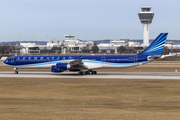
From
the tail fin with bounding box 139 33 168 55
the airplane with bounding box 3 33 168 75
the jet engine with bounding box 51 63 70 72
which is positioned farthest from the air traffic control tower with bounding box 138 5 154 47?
the jet engine with bounding box 51 63 70 72

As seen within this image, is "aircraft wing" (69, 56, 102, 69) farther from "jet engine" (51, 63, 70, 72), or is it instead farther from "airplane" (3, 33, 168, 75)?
"jet engine" (51, 63, 70, 72)

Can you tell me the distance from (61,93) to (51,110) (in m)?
7.49

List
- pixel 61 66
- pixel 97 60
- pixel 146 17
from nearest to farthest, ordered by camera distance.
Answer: pixel 61 66 < pixel 97 60 < pixel 146 17

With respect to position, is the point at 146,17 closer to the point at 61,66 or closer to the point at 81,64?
the point at 81,64

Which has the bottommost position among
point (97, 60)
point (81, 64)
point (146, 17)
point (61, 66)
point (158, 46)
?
point (61, 66)

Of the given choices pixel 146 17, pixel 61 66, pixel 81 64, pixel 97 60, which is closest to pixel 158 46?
pixel 97 60

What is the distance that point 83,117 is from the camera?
15430 millimetres

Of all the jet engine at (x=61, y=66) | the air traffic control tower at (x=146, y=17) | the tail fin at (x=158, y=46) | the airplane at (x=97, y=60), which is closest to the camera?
the jet engine at (x=61, y=66)

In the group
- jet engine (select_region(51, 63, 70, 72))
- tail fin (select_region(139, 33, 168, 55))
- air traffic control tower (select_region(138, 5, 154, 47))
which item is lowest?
jet engine (select_region(51, 63, 70, 72))

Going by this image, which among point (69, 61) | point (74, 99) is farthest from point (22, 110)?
point (69, 61)

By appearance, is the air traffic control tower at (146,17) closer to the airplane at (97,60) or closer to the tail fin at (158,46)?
the tail fin at (158,46)

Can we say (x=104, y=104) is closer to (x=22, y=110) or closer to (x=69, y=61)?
(x=22, y=110)

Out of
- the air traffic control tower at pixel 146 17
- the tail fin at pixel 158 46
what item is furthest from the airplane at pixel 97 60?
the air traffic control tower at pixel 146 17

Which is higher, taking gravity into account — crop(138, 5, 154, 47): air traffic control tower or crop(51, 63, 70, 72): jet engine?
crop(138, 5, 154, 47): air traffic control tower
